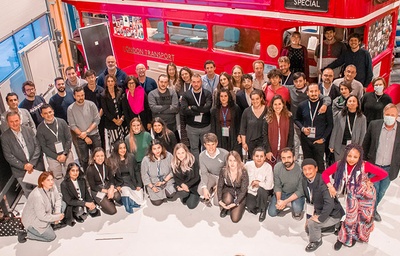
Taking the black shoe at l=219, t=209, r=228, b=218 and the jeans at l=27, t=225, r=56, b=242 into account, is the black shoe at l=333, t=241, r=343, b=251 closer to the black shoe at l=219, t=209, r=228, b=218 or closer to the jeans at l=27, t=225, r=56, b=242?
the black shoe at l=219, t=209, r=228, b=218

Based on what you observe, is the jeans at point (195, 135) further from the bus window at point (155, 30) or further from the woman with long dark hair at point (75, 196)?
the bus window at point (155, 30)

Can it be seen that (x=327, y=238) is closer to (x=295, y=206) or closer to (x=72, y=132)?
(x=295, y=206)

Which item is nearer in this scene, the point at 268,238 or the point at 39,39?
the point at 268,238

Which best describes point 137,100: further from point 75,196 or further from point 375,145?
point 375,145

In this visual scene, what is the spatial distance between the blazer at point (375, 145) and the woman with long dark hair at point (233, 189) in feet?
5.43

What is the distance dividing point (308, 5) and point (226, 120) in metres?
2.26

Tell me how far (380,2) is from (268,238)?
13.7 ft

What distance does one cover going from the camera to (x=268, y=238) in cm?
579

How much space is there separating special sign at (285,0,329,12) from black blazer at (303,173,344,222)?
2820mm

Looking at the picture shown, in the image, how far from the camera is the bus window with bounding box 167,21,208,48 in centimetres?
867

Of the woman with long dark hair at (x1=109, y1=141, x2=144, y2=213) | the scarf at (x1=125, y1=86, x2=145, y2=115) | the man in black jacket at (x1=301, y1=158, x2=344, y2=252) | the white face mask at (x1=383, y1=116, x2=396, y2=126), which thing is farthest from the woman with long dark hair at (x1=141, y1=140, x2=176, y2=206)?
the white face mask at (x1=383, y1=116, x2=396, y2=126)

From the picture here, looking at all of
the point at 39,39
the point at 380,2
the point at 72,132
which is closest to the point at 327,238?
the point at 380,2

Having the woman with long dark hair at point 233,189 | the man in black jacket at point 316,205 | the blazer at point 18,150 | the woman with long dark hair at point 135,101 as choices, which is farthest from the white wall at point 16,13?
the man in black jacket at point 316,205

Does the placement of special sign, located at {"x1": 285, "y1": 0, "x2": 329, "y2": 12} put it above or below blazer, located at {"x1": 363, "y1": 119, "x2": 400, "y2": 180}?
above
